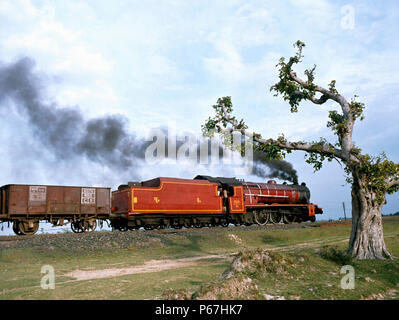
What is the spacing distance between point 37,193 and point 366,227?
1807 centimetres

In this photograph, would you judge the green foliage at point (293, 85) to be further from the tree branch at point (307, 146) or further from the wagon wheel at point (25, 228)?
the wagon wheel at point (25, 228)

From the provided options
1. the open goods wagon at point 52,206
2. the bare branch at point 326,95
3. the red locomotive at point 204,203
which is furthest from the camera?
the red locomotive at point 204,203

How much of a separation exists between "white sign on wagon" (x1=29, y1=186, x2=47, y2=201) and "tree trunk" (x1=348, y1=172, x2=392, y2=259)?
17.3 meters

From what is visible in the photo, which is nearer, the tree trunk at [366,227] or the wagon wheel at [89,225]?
the tree trunk at [366,227]

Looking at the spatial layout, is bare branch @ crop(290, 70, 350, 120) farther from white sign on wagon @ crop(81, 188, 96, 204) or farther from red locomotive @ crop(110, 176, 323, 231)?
white sign on wagon @ crop(81, 188, 96, 204)

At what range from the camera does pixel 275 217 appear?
32.0 meters

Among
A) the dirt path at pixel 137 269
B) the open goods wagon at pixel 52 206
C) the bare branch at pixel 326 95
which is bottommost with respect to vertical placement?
the dirt path at pixel 137 269

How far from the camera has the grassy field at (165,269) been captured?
8.02m

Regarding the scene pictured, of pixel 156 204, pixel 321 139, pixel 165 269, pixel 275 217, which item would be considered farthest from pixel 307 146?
pixel 275 217

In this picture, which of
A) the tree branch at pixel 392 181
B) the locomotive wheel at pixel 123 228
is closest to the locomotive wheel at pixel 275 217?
the locomotive wheel at pixel 123 228

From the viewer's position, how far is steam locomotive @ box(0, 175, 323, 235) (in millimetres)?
20922

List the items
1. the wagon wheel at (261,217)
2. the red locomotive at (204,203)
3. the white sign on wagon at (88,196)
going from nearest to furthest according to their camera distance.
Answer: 1. the white sign on wagon at (88,196)
2. the red locomotive at (204,203)
3. the wagon wheel at (261,217)

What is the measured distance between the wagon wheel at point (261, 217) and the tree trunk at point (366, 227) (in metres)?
17.0

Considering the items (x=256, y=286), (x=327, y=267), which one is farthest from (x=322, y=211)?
(x=256, y=286)
